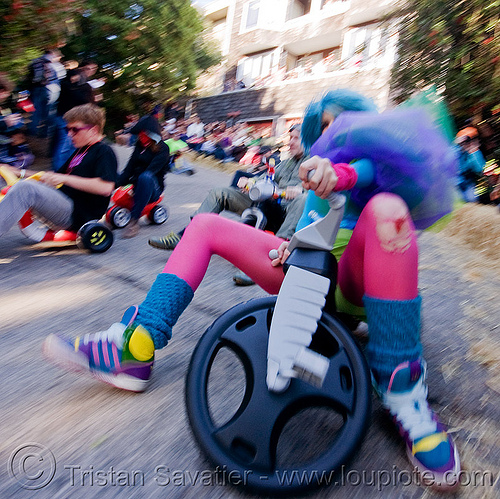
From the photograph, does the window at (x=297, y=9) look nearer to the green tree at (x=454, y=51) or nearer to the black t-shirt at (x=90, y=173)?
the green tree at (x=454, y=51)

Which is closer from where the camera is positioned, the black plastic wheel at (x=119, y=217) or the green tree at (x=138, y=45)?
the black plastic wheel at (x=119, y=217)

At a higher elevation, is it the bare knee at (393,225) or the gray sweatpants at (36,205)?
the bare knee at (393,225)

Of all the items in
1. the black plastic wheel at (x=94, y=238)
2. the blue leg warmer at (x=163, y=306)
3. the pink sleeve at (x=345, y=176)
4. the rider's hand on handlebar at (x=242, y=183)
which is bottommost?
the black plastic wheel at (x=94, y=238)

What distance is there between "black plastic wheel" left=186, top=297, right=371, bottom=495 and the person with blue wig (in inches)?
4.7

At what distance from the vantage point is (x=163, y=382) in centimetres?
127

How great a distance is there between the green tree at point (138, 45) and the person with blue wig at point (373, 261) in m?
9.57

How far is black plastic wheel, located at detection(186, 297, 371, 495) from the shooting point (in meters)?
0.84

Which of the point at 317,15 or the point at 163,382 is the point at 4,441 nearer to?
the point at 163,382

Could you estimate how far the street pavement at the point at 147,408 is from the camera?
908 millimetres

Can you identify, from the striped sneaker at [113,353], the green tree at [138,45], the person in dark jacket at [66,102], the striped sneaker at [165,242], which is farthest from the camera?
the green tree at [138,45]

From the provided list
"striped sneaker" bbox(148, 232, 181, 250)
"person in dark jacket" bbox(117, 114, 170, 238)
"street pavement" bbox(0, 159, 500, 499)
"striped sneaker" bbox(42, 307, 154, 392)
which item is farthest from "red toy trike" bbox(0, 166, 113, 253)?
"striped sneaker" bbox(42, 307, 154, 392)

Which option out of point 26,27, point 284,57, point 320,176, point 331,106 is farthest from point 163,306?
point 284,57

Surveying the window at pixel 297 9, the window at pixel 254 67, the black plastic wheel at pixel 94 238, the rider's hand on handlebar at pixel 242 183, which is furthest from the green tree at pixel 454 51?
the window at pixel 297 9

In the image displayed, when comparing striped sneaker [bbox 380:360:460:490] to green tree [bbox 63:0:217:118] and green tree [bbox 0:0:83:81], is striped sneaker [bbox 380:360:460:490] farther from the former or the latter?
green tree [bbox 63:0:217:118]
